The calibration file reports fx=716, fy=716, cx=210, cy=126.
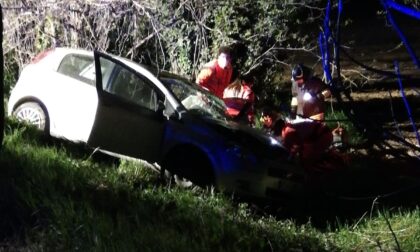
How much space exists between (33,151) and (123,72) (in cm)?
202

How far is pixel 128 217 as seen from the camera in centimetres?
612

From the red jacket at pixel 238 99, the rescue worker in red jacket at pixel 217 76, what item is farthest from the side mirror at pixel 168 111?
the rescue worker in red jacket at pixel 217 76

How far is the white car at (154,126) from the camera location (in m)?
8.53

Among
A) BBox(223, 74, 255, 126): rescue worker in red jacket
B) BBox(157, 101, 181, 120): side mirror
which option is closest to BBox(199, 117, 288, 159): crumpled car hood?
BBox(157, 101, 181, 120): side mirror

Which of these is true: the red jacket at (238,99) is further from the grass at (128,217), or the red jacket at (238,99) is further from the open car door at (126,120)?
the grass at (128,217)

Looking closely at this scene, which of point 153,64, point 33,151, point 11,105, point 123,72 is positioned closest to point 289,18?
point 153,64

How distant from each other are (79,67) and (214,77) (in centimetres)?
230

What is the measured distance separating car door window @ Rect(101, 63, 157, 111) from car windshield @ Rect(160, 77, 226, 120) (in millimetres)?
287

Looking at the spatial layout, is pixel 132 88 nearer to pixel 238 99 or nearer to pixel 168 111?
pixel 168 111

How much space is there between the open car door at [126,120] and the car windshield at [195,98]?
1.17 feet

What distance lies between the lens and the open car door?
8586 millimetres

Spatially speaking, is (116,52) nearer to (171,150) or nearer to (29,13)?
(29,13)

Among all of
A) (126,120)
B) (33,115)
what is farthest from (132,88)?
(33,115)

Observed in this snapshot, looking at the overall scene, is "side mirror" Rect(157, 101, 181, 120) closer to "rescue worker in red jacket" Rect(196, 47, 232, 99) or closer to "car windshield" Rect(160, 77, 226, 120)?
"car windshield" Rect(160, 77, 226, 120)
